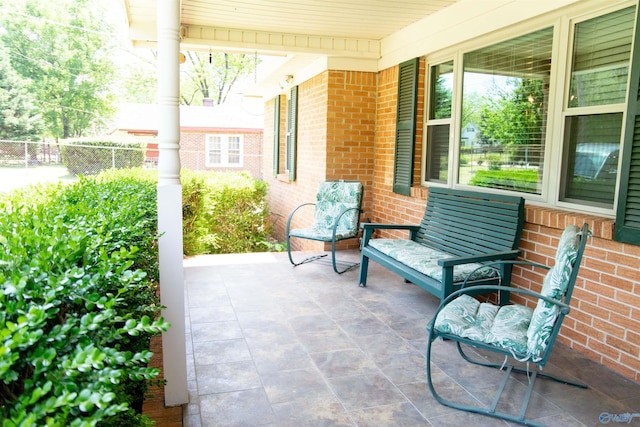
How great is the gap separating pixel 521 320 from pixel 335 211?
3.39m

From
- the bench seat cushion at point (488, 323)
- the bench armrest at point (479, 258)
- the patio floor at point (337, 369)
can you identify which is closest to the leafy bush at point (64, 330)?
the patio floor at point (337, 369)

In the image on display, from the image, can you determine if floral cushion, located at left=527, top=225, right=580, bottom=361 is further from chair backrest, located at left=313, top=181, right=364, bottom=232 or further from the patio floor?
chair backrest, located at left=313, top=181, right=364, bottom=232

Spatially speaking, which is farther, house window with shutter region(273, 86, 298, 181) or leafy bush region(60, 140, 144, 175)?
leafy bush region(60, 140, 144, 175)

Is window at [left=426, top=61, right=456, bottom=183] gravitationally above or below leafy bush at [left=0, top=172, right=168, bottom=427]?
above

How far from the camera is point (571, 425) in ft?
8.00

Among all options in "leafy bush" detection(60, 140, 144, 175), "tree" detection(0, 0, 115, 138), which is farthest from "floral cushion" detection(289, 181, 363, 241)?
"tree" detection(0, 0, 115, 138)

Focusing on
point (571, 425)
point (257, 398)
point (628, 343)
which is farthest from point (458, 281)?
point (257, 398)

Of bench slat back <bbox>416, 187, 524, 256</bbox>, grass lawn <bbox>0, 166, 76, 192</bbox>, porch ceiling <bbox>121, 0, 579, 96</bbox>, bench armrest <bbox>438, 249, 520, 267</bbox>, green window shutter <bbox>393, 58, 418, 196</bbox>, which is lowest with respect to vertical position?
grass lawn <bbox>0, 166, 76, 192</bbox>

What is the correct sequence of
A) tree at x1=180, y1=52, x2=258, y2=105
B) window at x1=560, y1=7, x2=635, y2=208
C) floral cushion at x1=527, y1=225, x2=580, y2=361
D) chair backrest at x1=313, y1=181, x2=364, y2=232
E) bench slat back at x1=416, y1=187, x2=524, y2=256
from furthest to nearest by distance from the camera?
1. tree at x1=180, y1=52, x2=258, y2=105
2. chair backrest at x1=313, y1=181, x2=364, y2=232
3. bench slat back at x1=416, y1=187, x2=524, y2=256
4. window at x1=560, y1=7, x2=635, y2=208
5. floral cushion at x1=527, y1=225, x2=580, y2=361

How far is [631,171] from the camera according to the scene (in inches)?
117

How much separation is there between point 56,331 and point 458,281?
2932mm

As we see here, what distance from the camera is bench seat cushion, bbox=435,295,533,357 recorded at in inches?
97.4

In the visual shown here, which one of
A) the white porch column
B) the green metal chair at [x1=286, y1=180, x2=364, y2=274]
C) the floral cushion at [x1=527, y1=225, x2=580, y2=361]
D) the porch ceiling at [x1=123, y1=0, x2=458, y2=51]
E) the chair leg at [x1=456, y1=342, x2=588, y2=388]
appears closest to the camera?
the floral cushion at [x1=527, y1=225, x2=580, y2=361]

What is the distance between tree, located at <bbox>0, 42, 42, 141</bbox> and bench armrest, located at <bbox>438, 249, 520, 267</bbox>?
83.9 feet
